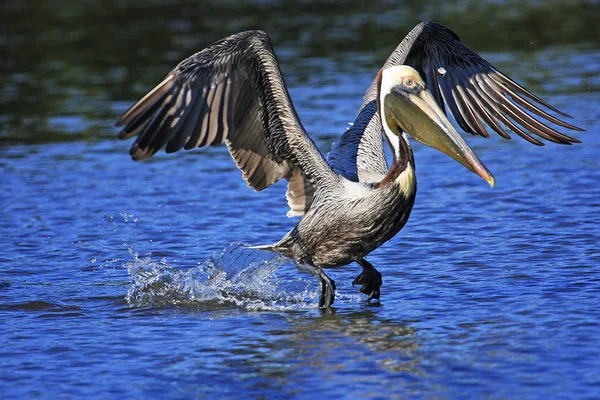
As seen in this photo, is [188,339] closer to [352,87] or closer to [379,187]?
[379,187]

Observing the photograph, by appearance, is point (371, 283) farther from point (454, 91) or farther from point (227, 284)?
point (454, 91)

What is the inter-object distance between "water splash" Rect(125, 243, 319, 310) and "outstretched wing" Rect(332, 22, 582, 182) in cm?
93

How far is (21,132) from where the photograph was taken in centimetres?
1334

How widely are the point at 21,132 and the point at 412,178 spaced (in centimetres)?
814

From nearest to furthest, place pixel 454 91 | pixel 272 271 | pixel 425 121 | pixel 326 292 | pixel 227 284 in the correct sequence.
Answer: pixel 425 121
pixel 326 292
pixel 227 284
pixel 272 271
pixel 454 91

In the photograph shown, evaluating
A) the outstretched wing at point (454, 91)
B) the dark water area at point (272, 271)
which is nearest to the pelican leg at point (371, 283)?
the dark water area at point (272, 271)

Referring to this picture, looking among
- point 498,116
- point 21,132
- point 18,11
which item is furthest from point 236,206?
point 18,11

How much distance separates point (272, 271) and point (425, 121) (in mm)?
1794

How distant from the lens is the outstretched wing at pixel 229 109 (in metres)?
6.80

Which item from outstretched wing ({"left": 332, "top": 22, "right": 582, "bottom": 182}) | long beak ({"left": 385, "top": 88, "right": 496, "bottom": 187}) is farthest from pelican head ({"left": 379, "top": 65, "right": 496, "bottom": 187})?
outstretched wing ({"left": 332, "top": 22, "right": 582, "bottom": 182})

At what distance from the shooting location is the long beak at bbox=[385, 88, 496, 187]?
6.43m

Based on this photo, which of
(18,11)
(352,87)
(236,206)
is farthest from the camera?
(18,11)

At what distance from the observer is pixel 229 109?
7.08 meters

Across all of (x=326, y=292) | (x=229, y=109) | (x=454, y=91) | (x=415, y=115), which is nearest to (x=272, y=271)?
(x=326, y=292)
